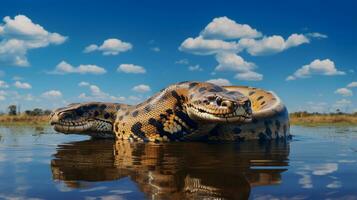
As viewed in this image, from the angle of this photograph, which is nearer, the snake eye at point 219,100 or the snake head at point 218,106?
the snake head at point 218,106

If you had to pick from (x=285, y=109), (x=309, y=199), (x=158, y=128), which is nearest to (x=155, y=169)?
(x=309, y=199)

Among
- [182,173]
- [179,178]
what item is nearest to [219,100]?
[182,173]

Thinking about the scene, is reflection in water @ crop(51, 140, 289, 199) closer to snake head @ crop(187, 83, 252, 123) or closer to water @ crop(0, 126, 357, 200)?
water @ crop(0, 126, 357, 200)

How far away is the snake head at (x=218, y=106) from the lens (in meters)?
8.76

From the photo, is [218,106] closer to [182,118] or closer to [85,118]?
[182,118]

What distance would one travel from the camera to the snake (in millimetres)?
9086

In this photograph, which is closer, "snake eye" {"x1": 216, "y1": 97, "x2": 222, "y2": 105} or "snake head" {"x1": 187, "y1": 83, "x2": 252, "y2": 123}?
"snake head" {"x1": 187, "y1": 83, "x2": 252, "y2": 123}

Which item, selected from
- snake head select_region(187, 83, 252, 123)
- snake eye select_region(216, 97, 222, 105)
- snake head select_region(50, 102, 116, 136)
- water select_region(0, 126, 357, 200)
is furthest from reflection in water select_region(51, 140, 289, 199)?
snake head select_region(50, 102, 116, 136)

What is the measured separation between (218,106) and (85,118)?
5145 millimetres

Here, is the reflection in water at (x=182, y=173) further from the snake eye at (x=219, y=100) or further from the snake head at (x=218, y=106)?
the snake eye at (x=219, y=100)

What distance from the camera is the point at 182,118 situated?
33.0ft

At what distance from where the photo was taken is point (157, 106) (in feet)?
33.5

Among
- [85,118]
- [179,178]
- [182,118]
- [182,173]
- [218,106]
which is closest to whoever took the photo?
[179,178]

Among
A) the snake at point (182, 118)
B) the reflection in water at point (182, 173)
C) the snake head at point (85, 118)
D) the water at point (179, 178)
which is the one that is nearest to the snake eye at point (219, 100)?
the snake at point (182, 118)
